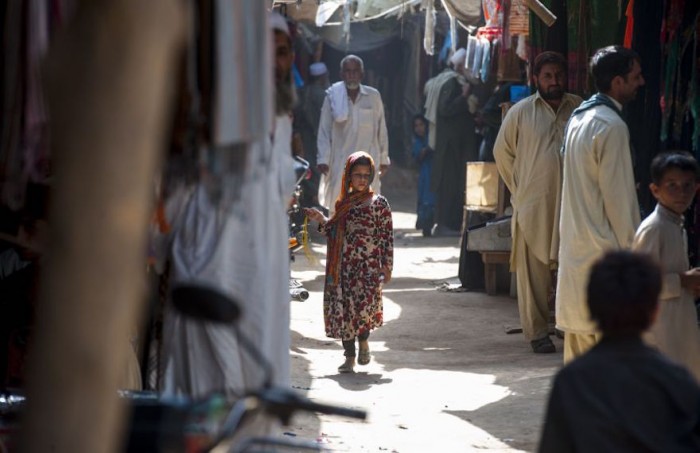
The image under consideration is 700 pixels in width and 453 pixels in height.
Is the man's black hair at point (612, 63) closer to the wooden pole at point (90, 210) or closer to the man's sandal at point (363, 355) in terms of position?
the man's sandal at point (363, 355)

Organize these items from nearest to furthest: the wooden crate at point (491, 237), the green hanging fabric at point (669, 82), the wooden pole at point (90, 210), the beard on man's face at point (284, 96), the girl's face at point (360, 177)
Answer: the wooden pole at point (90, 210) < the beard on man's face at point (284, 96) < the green hanging fabric at point (669, 82) < the girl's face at point (360, 177) < the wooden crate at point (491, 237)

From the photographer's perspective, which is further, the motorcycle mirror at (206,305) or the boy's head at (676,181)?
the boy's head at (676,181)

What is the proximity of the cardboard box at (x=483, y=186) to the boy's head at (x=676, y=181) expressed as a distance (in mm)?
6745

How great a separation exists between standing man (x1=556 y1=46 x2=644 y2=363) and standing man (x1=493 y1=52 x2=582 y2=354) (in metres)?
2.02

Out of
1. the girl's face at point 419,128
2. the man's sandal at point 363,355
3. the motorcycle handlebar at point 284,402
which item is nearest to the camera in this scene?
the motorcycle handlebar at point 284,402

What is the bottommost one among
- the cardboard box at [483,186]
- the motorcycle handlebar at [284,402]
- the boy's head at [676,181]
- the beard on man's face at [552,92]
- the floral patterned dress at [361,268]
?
the floral patterned dress at [361,268]

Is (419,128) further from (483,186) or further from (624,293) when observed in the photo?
(624,293)

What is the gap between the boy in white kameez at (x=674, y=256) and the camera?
5297 mm

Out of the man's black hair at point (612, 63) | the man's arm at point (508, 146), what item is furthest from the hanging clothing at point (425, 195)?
the man's black hair at point (612, 63)

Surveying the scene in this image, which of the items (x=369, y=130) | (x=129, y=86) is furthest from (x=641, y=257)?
(x=369, y=130)

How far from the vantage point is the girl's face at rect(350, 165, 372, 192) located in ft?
28.9

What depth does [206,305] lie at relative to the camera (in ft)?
9.47

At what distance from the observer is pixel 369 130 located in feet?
46.3

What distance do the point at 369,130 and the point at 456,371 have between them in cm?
563
